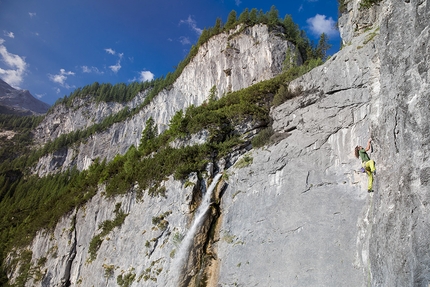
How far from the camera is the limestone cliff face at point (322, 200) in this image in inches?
368

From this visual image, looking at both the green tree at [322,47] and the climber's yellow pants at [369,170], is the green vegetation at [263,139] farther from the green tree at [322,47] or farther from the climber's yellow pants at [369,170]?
the green tree at [322,47]

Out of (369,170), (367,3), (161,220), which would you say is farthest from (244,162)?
(367,3)

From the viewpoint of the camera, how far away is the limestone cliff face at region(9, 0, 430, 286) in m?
9.34

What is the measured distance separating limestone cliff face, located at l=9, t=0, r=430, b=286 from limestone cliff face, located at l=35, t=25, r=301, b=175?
18683 millimetres

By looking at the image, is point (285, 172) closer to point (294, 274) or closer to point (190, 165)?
point (294, 274)

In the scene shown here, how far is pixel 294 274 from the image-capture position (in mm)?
13500

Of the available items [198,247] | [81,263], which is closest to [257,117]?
[198,247]

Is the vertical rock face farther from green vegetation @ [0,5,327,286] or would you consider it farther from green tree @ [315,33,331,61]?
green tree @ [315,33,331,61]

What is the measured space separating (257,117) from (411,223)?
16456 mm

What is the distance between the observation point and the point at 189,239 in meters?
18.6

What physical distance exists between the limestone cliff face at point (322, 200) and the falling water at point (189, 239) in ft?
0.32

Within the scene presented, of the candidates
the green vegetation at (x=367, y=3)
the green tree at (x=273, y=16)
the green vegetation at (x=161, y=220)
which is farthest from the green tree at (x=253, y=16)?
the green vegetation at (x=161, y=220)

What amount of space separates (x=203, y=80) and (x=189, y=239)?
3245cm

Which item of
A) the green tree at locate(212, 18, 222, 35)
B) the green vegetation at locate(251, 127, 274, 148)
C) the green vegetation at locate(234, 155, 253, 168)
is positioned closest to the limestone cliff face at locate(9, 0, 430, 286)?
the green vegetation at locate(234, 155, 253, 168)
